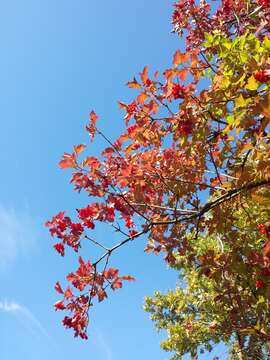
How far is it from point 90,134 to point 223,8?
423 centimetres

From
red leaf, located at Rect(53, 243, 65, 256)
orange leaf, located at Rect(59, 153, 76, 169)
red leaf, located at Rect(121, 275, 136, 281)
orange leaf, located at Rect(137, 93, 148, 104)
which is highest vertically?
orange leaf, located at Rect(137, 93, 148, 104)

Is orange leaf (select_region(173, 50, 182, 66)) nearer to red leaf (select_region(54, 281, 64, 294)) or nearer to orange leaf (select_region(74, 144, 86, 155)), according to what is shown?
orange leaf (select_region(74, 144, 86, 155))

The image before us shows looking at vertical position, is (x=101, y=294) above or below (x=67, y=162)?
below

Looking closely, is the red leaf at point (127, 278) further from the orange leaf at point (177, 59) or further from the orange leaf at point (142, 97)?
the orange leaf at point (177, 59)

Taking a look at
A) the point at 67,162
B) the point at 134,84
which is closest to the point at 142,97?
the point at 134,84

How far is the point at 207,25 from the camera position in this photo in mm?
7230

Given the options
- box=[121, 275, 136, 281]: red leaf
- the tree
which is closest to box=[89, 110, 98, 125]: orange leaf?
the tree

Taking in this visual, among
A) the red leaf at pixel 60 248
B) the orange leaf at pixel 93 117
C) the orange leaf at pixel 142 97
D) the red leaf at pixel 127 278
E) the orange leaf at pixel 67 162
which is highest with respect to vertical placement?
the orange leaf at pixel 93 117

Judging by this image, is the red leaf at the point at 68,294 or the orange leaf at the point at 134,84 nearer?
the orange leaf at the point at 134,84

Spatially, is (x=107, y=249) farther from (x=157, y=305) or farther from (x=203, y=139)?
(x=157, y=305)

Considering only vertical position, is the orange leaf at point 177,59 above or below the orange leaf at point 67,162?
above

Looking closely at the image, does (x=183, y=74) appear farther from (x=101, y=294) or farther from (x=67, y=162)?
(x=101, y=294)

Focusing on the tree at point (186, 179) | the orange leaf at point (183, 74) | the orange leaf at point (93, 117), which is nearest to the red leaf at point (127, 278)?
the tree at point (186, 179)

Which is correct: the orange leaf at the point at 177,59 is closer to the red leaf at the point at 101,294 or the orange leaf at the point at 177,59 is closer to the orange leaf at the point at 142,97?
the orange leaf at the point at 142,97
